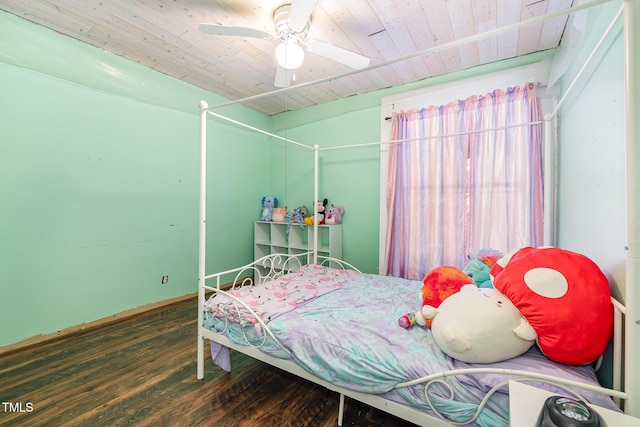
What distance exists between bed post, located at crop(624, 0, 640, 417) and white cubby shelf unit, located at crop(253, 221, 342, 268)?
2503 mm

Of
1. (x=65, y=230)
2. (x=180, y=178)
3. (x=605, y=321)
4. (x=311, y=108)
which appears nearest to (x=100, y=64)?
(x=180, y=178)

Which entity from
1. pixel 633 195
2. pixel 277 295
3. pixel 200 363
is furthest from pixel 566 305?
pixel 200 363

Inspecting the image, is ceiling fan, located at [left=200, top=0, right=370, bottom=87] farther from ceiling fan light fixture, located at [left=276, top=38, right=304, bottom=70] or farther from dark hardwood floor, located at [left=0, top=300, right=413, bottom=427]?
dark hardwood floor, located at [left=0, top=300, right=413, bottom=427]

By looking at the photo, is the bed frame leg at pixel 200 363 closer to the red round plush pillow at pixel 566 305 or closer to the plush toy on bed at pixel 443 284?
the plush toy on bed at pixel 443 284

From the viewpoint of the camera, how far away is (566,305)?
99cm

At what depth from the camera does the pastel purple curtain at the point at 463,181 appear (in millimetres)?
2312

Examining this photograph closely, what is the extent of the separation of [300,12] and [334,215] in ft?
7.05

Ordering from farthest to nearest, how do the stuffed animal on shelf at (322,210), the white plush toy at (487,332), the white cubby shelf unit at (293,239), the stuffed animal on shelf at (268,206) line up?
the stuffed animal on shelf at (268,206) < the stuffed animal on shelf at (322,210) < the white cubby shelf unit at (293,239) < the white plush toy at (487,332)

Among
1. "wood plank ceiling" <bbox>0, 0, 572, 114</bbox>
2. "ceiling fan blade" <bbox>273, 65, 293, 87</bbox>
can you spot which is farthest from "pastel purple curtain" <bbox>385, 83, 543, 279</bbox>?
"ceiling fan blade" <bbox>273, 65, 293, 87</bbox>

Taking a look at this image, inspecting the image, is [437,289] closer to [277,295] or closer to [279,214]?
[277,295]

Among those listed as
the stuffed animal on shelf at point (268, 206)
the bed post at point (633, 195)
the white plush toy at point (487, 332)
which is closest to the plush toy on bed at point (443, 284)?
the white plush toy at point (487, 332)

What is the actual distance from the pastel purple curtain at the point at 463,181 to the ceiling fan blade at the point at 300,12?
151cm

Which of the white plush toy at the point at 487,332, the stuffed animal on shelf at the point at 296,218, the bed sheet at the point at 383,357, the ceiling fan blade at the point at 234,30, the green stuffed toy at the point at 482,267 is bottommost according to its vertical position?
the bed sheet at the point at 383,357

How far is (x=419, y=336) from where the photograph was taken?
1.41 meters
